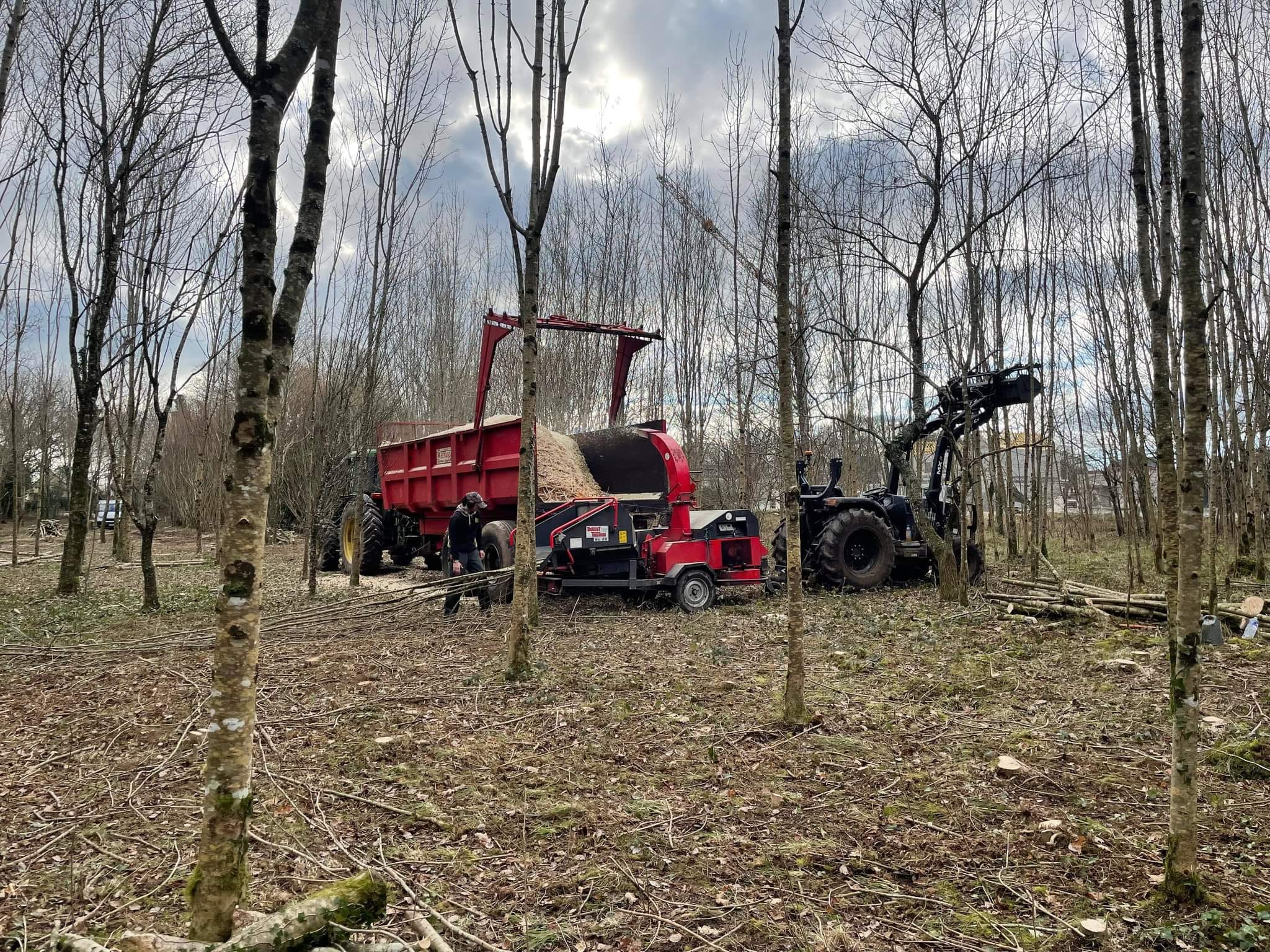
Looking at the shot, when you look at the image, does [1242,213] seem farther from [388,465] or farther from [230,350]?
[230,350]

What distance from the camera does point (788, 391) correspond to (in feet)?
14.7

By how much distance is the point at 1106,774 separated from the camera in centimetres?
359

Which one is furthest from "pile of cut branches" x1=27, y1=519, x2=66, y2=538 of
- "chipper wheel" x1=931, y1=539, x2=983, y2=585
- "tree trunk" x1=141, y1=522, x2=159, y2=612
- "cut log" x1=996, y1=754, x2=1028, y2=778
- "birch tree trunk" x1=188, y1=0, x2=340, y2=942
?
"cut log" x1=996, y1=754, x2=1028, y2=778

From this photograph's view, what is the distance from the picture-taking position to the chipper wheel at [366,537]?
12.2 m

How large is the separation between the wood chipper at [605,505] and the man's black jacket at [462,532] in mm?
425

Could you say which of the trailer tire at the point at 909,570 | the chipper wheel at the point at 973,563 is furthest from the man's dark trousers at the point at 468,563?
the chipper wheel at the point at 973,563

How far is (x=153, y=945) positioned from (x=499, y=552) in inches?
262

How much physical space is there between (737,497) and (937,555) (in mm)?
11255

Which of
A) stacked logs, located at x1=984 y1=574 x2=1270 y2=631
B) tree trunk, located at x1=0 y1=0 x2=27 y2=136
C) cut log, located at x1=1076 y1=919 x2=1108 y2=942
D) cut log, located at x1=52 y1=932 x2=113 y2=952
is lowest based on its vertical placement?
cut log, located at x1=1076 y1=919 x2=1108 y2=942

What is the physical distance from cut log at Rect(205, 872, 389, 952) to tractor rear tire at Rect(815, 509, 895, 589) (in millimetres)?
8135

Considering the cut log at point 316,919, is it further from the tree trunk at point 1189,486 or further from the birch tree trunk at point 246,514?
the tree trunk at point 1189,486

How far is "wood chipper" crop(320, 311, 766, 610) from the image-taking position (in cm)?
827

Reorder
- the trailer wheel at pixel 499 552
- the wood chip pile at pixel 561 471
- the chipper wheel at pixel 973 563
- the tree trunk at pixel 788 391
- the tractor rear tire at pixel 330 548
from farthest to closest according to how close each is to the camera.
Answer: the tractor rear tire at pixel 330 548 < the chipper wheel at pixel 973 563 < the wood chip pile at pixel 561 471 < the trailer wheel at pixel 499 552 < the tree trunk at pixel 788 391

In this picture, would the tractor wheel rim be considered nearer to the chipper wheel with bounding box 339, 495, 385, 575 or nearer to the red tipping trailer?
the red tipping trailer
